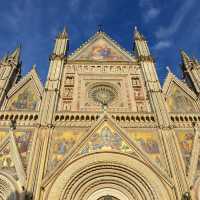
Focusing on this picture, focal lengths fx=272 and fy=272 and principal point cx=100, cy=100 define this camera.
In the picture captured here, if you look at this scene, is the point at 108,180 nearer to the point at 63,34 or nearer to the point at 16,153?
the point at 16,153

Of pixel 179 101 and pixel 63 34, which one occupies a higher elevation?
pixel 63 34

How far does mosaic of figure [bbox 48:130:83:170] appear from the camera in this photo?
12.8m

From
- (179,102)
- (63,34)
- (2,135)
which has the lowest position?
(2,135)

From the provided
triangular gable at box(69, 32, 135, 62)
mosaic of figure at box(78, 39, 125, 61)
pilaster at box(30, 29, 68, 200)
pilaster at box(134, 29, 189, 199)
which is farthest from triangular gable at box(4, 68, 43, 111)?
pilaster at box(134, 29, 189, 199)

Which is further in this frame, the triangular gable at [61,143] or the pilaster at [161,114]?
the triangular gable at [61,143]

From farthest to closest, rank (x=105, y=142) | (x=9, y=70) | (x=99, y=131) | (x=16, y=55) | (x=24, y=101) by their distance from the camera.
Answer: (x=16, y=55), (x=9, y=70), (x=24, y=101), (x=99, y=131), (x=105, y=142)

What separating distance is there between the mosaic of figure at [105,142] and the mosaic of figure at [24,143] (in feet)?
8.51

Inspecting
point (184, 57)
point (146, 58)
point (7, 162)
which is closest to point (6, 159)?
point (7, 162)

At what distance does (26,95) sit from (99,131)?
529cm

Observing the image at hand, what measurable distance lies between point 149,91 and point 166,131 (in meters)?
3.13

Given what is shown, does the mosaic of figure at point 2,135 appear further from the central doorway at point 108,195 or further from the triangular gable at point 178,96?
the triangular gable at point 178,96

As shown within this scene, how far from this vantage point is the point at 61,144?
13453 millimetres

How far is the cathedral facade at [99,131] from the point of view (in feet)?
39.3

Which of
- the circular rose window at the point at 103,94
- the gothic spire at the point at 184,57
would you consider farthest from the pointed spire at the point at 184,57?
the circular rose window at the point at 103,94
